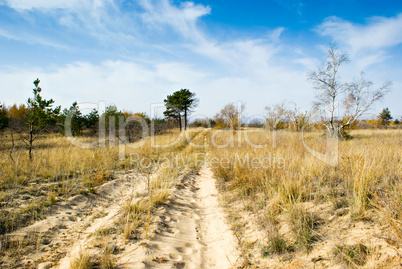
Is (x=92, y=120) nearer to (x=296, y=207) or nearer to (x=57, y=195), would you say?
(x=57, y=195)

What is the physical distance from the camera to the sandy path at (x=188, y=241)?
240 centimetres

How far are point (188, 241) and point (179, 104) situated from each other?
39.0 m

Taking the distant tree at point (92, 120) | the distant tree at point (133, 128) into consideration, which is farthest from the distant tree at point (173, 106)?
the distant tree at point (92, 120)

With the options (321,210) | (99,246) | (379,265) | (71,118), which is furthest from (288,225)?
(71,118)

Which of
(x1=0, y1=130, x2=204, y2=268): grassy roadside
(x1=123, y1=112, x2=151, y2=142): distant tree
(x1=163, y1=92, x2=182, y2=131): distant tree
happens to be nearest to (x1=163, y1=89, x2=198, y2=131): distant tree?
(x1=163, y1=92, x2=182, y2=131): distant tree

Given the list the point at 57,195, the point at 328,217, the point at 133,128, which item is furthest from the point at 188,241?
the point at 133,128

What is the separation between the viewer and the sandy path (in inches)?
94.6

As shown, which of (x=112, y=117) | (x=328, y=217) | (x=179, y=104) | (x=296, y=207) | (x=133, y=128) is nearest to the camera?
(x=328, y=217)

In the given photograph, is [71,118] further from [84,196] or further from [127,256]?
[127,256]

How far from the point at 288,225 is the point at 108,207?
3434 millimetres

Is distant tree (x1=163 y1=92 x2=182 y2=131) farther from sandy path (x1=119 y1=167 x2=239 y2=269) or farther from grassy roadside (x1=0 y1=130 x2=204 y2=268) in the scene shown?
sandy path (x1=119 y1=167 x2=239 y2=269)

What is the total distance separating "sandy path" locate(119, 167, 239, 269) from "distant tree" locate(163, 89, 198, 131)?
36.9 meters

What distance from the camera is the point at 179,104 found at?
134ft

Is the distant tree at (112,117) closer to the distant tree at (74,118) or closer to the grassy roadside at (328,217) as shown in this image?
the distant tree at (74,118)
